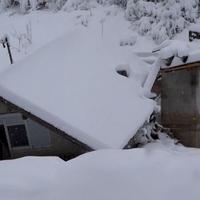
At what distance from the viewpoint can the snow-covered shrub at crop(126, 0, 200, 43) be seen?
18858 mm

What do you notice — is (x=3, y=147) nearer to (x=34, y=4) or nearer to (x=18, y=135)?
(x=18, y=135)

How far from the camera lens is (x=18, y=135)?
36.7 ft

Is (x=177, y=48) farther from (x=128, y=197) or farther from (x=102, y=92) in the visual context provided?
(x=128, y=197)

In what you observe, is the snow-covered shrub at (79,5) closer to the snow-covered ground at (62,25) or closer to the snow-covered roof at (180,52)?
the snow-covered ground at (62,25)

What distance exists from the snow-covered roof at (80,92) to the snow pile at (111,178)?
5.72m

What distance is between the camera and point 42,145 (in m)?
11.2

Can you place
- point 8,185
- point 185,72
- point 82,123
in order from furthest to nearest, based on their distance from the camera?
point 185,72, point 82,123, point 8,185

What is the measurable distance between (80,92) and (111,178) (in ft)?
24.2

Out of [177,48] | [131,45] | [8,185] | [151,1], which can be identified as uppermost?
[8,185]

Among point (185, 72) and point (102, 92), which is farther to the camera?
point (185, 72)

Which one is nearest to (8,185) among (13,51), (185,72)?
(185,72)

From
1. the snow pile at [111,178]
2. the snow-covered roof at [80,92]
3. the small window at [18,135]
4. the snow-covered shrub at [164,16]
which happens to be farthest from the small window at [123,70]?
the snow pile at [111,178]

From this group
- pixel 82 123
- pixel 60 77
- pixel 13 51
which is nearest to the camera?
pixel 82 123

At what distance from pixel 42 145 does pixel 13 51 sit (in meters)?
7.03
